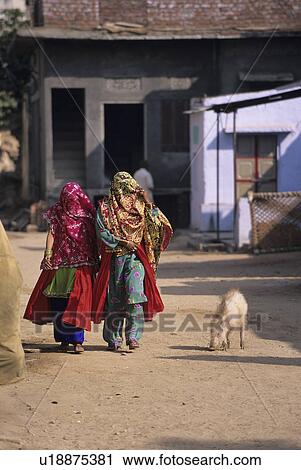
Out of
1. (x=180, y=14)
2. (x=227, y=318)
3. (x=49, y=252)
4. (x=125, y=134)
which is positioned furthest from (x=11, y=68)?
(x=227, y=318)

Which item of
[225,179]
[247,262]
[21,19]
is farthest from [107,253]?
[21,19]

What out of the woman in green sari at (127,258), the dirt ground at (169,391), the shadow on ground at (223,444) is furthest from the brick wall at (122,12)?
the shadow on ground at (223,444)

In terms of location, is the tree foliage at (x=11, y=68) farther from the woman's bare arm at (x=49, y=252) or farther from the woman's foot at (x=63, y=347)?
the woman's foot at (x=63, y=347)

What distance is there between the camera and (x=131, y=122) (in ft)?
92.6

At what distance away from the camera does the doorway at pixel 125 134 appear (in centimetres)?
2784

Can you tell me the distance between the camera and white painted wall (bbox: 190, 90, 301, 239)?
19.8m

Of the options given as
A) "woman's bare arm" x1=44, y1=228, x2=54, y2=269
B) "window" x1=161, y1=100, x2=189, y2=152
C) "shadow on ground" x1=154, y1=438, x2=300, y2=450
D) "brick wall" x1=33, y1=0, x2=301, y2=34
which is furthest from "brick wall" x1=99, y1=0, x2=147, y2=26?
"shadow on ground" x1=154, y1=438, x2=300, y2=450

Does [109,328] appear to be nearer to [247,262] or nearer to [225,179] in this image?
[247,262]

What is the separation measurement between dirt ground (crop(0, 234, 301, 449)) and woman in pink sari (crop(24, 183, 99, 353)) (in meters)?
0.31

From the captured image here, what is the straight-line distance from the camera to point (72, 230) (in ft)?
28.2

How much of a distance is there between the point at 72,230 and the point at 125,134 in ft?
65.3

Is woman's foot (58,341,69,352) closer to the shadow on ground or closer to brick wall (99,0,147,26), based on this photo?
the shadow on ground

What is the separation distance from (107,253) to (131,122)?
19.8 meters

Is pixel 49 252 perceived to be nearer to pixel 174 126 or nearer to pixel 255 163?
pixel 255 163
